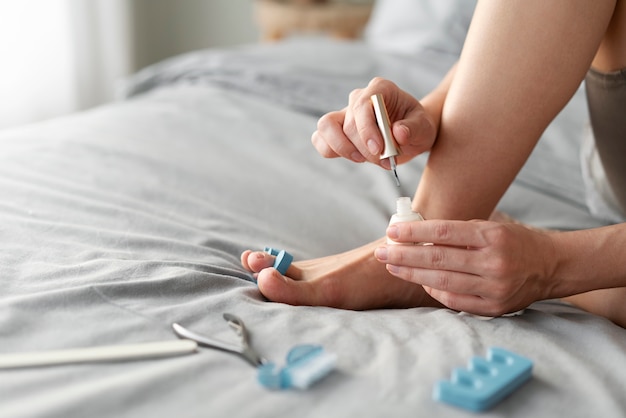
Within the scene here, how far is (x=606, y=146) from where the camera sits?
0.95m

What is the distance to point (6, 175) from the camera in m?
1.08

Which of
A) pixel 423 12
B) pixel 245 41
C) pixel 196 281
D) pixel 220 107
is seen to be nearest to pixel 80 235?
pixel 196 281

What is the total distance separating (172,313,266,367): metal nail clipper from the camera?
1.99ft

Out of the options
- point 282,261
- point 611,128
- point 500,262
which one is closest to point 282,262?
point 282,261

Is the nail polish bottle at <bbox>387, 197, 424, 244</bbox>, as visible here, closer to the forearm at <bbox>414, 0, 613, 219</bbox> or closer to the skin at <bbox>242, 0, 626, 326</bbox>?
the skin at <bbox>242, 0, 626, 326</bbox>

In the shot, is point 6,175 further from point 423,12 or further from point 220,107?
point 423,12

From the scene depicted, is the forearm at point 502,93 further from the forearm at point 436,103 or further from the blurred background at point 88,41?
the blurred background at point 88,41

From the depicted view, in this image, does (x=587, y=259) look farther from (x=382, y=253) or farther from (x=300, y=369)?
(x=300, y=369)

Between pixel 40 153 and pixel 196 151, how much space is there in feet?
0.79

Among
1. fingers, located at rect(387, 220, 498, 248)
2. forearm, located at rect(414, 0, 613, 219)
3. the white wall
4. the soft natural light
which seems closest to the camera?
fingers, located at rect(387, 220, 498, 248)

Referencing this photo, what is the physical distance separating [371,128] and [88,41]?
207cm

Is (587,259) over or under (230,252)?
over

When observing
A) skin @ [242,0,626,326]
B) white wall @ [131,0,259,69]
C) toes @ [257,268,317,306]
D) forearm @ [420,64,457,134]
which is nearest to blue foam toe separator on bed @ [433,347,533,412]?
skin @ [242,0,626,326]

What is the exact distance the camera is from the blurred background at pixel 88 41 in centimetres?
235
